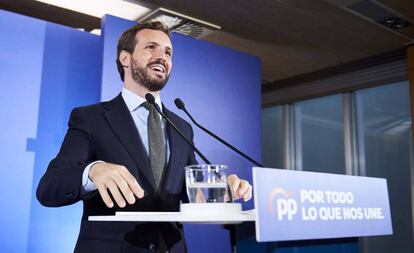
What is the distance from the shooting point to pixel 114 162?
4.73 feet

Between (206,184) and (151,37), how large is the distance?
0.87 meters

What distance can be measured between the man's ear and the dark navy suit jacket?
258 mm

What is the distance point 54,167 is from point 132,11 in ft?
8.70

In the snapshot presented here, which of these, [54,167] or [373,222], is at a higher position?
[54,167]

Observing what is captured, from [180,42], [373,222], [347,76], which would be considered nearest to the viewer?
[373,222]

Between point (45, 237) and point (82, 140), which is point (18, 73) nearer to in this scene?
point (45, 237)

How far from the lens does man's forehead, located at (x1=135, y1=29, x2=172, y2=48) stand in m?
1.77

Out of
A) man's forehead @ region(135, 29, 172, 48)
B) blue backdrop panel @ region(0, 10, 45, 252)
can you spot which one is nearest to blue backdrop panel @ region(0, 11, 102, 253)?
blue backdrop panel @ region(0, 10, 45, 252)

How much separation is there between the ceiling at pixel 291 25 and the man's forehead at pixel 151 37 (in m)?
1.76

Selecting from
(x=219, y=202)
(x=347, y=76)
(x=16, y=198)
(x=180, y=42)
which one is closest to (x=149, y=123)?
(x=219, y=202)

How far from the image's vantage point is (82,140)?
1.43 m

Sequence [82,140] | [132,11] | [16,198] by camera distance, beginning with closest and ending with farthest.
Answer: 1. [82,140]
2. [16,198]
3. [132,11]

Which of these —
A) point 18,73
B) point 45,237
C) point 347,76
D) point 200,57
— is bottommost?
point 45,237

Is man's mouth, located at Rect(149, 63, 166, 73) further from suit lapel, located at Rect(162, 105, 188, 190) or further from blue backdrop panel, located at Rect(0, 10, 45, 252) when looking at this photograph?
blue backdrop panel, located at Rect(0, 10, 45, 252)
